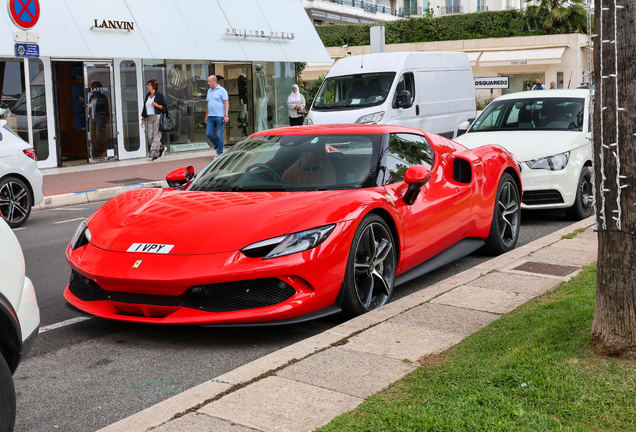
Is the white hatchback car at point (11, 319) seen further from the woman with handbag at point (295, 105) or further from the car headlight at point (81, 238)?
the woman with handbag at point (295, 105)

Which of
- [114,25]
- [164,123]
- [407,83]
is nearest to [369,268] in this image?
[407,83]

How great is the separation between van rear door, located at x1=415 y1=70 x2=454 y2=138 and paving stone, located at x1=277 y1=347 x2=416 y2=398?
39.5 feet

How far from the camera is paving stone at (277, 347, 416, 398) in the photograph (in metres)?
3.45

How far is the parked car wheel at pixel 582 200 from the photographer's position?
28.6 ft

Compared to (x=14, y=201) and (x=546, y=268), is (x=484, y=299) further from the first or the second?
(x=14, y=201)

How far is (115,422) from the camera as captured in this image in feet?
10.7

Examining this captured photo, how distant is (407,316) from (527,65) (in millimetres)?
46121

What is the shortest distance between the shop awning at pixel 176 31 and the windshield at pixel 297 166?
11288mm

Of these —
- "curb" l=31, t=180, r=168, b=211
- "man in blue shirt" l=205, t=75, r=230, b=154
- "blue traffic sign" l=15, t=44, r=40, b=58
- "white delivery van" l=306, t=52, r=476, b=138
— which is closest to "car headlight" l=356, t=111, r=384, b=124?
"white delivery van" l=306, t=52, r=476, b=138

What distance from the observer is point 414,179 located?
530 centimetres

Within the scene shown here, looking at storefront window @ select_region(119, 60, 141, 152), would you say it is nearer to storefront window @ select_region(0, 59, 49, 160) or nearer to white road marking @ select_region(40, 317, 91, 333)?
storefront window @ select_region(0, 59, 49, 160)

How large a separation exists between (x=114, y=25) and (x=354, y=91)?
6622 mm

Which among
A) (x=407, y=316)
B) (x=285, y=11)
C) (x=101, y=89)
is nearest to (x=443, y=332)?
(x=407, y=316)

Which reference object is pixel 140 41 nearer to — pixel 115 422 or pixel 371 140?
pixel 371 140
